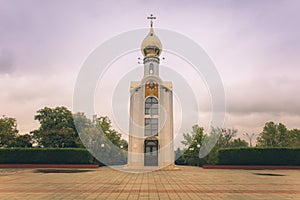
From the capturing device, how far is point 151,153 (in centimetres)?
2759

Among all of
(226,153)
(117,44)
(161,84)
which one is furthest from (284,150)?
(117,44)

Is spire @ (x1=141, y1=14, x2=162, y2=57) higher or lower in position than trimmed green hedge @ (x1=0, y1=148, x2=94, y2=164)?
higher

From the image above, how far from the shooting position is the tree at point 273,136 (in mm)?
49719

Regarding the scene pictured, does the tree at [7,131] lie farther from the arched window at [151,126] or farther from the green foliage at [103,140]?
the arched window at [151,126]

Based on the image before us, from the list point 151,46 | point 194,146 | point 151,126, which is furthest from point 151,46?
point 194,146

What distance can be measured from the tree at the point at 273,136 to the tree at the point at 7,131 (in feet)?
137

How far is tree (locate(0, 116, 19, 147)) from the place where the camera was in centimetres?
3372

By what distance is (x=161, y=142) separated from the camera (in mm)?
27625

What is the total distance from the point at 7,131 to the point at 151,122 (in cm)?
1927

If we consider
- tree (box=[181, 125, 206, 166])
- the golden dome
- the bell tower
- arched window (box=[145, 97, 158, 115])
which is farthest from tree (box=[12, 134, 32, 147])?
tree (box=[181, 125, 206, 166])

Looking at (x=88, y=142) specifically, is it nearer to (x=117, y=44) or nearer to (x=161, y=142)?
(x=161, y=142)

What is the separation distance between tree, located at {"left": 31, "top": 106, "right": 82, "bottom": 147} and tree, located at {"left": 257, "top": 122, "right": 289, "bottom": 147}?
34.6 metres

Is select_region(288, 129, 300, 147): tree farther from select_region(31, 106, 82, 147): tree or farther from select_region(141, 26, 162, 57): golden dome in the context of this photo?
select_region(31, 106, 82, 147): tree

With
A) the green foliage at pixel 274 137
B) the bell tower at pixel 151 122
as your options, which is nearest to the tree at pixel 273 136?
the green foliage at pixel 274 137
